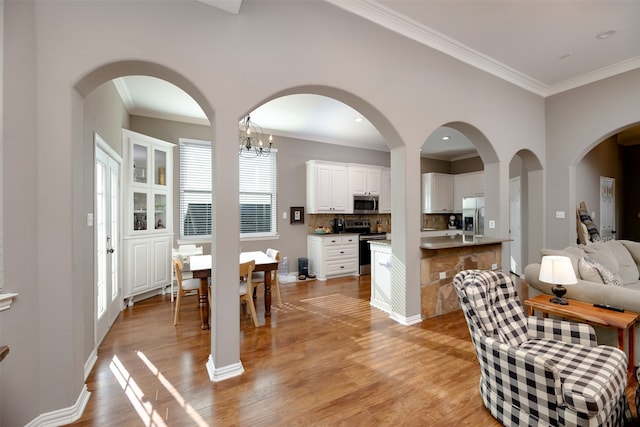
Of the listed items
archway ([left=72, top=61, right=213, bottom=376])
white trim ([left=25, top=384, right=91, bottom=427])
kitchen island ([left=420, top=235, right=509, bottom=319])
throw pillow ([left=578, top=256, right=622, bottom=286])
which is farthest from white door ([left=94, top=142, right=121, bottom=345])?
throw pillow ([left=578, top=256, right=622, bottom=286])

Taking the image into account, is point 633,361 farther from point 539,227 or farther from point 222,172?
point 222,172

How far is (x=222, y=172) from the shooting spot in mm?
2316

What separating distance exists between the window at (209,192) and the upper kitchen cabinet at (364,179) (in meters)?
1.75

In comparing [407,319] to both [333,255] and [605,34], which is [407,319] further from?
[605,34]

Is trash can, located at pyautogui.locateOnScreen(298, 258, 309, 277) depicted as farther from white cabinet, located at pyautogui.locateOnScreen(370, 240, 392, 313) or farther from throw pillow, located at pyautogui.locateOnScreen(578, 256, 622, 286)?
throw pillow, located at pyautogui.locateOnScreen(578, 256, 622, 286)

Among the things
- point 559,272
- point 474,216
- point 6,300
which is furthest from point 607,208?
point 6,300

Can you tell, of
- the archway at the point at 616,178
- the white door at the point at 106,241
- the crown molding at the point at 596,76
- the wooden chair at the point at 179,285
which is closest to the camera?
the white door at the point at 106,241

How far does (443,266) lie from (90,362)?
3838 millimetres

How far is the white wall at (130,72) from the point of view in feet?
5.70

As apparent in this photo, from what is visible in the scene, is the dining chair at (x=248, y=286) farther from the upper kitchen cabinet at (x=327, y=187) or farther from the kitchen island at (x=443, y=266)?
the upper kitchen cabinet at (x=327, y=187)

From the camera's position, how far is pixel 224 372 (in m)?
2.31

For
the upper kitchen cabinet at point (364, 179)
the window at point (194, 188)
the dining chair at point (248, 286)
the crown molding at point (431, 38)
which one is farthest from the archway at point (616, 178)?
the window at point (194, 188)

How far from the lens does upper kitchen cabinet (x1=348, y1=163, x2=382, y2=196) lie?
21.4 feet

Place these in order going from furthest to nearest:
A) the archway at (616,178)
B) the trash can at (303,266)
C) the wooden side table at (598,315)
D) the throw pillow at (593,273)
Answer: the trash can at (303,266) < the archway at (616,178) < the throw pillow at (593,273) < the wooden side table at (598,315)
